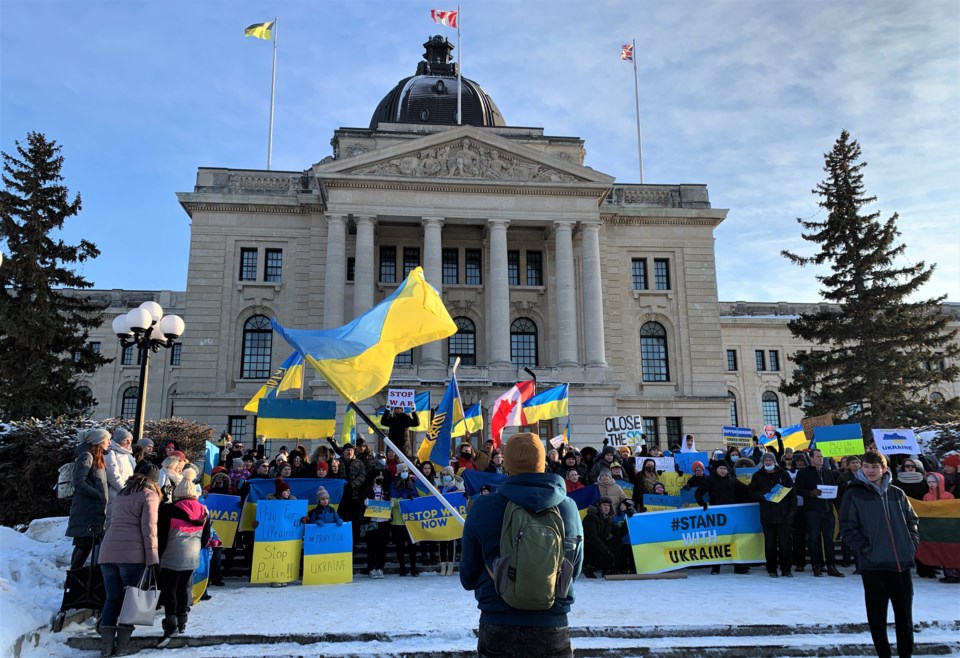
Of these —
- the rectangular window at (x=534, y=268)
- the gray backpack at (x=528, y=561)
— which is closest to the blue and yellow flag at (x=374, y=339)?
the gray backpack at (x=528, y=561)

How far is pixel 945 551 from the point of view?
11.9 metres

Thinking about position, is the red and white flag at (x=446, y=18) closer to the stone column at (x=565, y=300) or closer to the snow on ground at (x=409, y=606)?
the stone column at (x=565, y=300)

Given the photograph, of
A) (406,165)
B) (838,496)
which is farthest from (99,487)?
(406,165)

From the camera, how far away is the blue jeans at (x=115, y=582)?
24.7 feet

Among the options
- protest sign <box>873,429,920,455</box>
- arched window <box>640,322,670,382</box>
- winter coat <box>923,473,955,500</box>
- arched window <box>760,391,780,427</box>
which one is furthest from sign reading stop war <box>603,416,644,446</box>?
arched window <box>760,391,780,427</box>

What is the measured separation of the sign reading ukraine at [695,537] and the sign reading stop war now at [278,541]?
5607mm

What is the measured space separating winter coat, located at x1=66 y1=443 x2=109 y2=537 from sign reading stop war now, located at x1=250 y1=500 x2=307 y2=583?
3.49 metres

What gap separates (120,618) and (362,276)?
94.2 ft

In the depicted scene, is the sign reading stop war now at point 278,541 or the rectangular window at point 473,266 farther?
the rectangular window at point 473,266

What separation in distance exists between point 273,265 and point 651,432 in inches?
883

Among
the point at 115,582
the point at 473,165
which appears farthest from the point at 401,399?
the point at 473,165

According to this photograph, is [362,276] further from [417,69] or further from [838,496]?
[838,496]

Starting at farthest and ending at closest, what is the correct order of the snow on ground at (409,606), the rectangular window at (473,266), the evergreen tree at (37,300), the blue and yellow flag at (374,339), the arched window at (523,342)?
the rectangular window at (473,266) < the arched window at (523,342) < the evergreen tree at (37,300) < the blue and yellow flag at (374,339) < the snow on ground at (409,606)

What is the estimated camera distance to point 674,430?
130 ft
